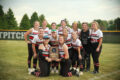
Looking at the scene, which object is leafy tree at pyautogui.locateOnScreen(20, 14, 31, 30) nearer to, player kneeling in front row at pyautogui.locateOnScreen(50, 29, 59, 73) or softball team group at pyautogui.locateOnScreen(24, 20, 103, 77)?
softball team group at pyautogui.locateOnScreen(24, 20, 103, 77)

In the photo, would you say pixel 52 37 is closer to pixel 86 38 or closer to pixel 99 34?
pixel 86 38

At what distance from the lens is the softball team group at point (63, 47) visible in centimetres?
418

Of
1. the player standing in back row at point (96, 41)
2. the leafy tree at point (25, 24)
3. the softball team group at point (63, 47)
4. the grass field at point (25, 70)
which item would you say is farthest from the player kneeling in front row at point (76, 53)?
the leafy tree at point (25, 24)

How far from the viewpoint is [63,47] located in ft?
13.2

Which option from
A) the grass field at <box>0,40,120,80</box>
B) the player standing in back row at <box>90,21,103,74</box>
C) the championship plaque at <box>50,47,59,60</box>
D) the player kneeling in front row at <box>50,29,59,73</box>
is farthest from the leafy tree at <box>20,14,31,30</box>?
the championship plaque at <box>50,47,59,60</box>

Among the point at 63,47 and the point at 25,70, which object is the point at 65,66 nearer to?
Result: the point at 63,47

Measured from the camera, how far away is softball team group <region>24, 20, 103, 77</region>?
13.7ft

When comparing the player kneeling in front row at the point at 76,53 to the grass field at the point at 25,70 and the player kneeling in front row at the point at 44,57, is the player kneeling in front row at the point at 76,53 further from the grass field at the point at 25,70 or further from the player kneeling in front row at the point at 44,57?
the player kneeling in front row at the point at 44,57

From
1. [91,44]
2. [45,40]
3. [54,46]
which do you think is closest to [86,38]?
[91,44]

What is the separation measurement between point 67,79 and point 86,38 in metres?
1.63

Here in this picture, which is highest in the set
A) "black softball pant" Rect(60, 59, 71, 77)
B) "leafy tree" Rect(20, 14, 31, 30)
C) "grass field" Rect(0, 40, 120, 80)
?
"leafy tree" Rect(20, 14, 31, 30)

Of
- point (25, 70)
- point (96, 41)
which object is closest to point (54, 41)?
point (96, 41)

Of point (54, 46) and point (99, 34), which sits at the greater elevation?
point (99, 34)

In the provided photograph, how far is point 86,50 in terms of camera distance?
4.99 metres
